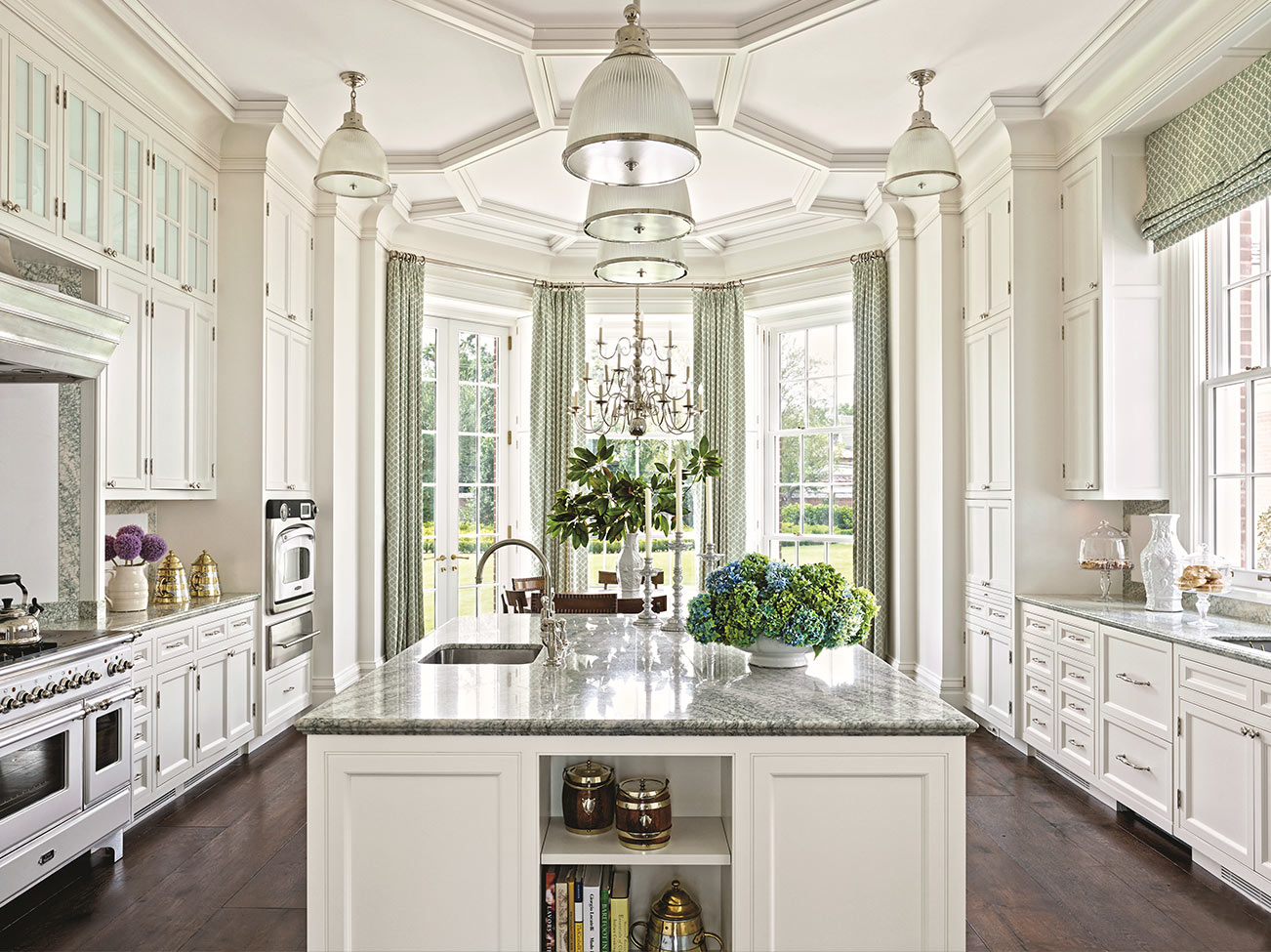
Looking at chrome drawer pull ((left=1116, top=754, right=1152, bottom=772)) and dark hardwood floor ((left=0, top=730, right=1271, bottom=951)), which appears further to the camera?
chrome drawer pull ((left=1116, top=754, right=1152, bottom=772))

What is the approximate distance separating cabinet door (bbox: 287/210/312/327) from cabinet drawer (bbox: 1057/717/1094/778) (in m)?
4.54

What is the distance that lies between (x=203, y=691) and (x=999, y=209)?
15.2ft

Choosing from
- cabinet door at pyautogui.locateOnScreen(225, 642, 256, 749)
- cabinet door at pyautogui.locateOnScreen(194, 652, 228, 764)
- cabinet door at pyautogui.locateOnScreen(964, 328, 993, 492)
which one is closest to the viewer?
cabinet door at pyautogui.locateOnScreen(194, 652, 228, 764)

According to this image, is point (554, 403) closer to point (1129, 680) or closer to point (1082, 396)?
point (1082, 396)

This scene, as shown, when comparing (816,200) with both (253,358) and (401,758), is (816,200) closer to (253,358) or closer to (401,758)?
(253,358)

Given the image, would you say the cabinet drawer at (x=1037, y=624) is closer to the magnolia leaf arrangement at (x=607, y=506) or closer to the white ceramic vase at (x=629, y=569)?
the magnolia leaf arrangement at (x=607, y=506)

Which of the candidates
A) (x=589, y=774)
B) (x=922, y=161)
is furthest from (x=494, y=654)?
(x=922, y=161)

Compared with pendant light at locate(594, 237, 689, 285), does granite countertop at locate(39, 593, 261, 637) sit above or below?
below

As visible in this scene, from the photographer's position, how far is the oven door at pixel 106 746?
3025 millimetres

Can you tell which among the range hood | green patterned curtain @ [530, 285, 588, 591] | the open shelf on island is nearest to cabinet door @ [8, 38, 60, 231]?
the range hood

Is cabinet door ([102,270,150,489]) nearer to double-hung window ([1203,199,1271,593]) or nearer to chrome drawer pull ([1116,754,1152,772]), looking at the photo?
chrome drawer pull ([1116,754,1152,772])

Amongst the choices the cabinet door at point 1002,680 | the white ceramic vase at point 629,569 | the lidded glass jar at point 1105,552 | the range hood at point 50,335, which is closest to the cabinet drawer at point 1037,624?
the cabinet door at point 1002,680

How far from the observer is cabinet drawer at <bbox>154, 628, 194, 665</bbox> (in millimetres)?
3609

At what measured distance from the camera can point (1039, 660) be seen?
4.28m
